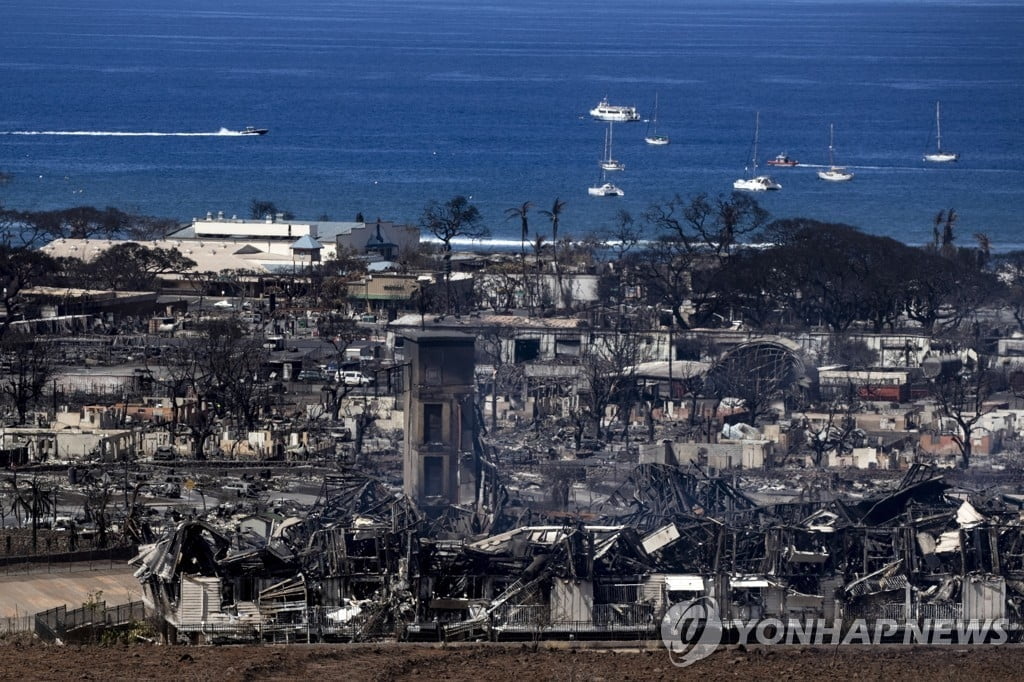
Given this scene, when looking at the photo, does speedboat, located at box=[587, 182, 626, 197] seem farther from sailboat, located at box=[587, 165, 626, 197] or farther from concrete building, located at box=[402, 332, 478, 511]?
concrete building, located at box=[402, 332, 478, 511]

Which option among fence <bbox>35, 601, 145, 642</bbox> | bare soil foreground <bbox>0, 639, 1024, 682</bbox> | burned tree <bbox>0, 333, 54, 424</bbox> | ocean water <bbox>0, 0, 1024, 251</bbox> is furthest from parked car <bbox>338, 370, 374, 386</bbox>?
ocean water <bbox>0, 0, 1024, 251</bbox>

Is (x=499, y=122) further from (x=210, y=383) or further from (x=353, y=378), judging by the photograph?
(x=210, y=383)

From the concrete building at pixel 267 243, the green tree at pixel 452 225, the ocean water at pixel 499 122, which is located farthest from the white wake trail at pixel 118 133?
the concrete building at pixel 267 243

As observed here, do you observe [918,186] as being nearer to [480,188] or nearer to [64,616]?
[480,188]

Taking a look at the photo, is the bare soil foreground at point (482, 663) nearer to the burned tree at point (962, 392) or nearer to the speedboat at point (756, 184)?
the burned tree at point (962, 392)

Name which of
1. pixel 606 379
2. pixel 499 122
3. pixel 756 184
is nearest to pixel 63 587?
pixel 606 379

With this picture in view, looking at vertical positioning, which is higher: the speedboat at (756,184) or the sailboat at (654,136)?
the sailboat at (654,136)
